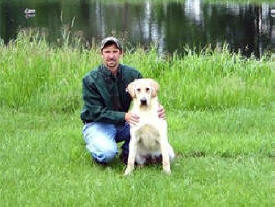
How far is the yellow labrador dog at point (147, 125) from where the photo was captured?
5.78 metres

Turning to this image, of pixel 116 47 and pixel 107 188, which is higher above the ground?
pixel 116 47

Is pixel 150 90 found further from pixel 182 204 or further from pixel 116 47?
pixel 182 204

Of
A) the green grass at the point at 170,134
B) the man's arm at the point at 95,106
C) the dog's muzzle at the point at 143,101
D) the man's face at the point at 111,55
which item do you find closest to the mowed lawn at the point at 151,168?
the green grass at the point at 170,134

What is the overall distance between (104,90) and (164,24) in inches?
1116

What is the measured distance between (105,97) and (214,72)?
18.1ft

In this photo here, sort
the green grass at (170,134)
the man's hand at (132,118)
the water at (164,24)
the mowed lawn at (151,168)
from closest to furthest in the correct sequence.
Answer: the mowed lawn at (151,168) < the green grass at (170,134) < the man's hand at (132,118) < the water at (164,24)

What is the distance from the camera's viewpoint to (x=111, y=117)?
6.37m

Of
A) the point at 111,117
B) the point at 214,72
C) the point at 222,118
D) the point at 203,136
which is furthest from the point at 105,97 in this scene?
the point at 214,72

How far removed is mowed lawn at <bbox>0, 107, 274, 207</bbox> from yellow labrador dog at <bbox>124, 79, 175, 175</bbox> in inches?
9.2

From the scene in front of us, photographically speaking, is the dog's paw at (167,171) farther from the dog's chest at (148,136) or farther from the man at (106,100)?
the man at (106,100)

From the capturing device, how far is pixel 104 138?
6.51 metres

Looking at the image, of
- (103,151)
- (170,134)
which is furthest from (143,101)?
(170,134)

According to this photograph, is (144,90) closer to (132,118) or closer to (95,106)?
(132,118)

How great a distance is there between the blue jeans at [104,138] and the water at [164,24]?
12261 mm
